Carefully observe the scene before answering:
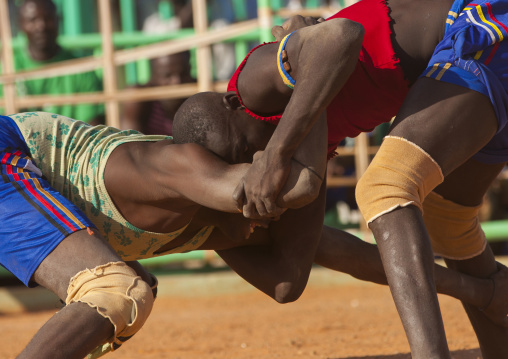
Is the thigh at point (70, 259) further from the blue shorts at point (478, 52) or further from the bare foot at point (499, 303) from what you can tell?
the bare foot at point (499, 303)

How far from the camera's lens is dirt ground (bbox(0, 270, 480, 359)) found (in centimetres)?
454

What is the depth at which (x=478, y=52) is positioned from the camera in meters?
2.75

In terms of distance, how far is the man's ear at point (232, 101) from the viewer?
10.0 feet

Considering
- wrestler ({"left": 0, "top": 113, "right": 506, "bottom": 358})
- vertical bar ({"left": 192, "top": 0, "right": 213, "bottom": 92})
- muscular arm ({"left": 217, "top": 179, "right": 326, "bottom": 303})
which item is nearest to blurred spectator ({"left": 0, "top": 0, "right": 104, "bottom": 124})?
vertical bar ({"left": 192, "top": 0, "right": 213, "bottom": 92})

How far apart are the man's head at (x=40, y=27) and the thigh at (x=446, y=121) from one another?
243 inches

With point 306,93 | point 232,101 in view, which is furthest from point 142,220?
point 306,93

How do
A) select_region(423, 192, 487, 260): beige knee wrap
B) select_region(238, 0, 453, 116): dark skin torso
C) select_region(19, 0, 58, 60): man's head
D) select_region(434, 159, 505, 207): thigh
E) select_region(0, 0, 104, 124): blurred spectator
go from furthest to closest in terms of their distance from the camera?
select_region(19, 0, 58, 60): man's head
select_region(0, 0, 104, 124): blurred spectator
select_region(423, 192, 487, 260): beige knee wrap
select_region(434, 159, 505, 207): thigh
select_region(238, 0, 453, 116): dark skin torso

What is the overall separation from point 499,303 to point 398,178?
112 cm

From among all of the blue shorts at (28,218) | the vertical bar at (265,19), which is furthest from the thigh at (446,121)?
the vertical bar at (265,19)

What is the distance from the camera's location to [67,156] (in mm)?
3135

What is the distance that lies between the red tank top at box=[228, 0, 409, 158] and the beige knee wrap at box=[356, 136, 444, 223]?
34 cm

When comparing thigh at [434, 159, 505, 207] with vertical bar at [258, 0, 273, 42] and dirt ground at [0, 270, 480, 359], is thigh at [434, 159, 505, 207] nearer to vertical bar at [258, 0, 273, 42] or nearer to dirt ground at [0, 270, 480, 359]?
dirt ground at [0, 270, 480, 359]

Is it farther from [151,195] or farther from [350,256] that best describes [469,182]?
[151,195]

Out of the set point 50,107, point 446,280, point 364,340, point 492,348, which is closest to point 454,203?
point 446,280
